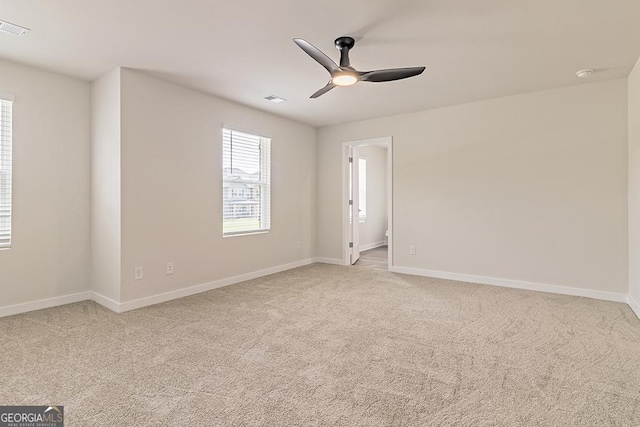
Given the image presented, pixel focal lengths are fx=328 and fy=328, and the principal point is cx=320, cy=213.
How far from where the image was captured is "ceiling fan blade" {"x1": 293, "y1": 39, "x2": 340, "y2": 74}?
7.57ft

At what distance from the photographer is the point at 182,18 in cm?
247

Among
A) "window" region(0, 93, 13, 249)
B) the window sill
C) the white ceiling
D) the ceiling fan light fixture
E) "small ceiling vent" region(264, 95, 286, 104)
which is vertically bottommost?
the window sill

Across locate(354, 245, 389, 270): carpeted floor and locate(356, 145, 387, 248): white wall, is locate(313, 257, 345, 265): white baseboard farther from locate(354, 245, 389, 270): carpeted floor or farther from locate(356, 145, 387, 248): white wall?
locate(356, 145, 387, 248): white wall

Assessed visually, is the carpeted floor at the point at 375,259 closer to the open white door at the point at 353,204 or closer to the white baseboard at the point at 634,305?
the open white door at the point at 353,204

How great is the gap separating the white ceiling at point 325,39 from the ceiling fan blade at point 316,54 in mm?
277

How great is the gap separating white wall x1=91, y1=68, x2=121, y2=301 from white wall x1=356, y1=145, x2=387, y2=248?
5.15 meters

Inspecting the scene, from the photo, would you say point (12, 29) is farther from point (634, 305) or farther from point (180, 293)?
point (634, 305)

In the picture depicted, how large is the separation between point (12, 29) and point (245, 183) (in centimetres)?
278

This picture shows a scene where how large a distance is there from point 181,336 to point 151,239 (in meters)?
1.36

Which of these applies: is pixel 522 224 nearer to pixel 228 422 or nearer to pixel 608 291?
pixel 608 291

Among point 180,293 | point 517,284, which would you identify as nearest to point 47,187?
point 180,293

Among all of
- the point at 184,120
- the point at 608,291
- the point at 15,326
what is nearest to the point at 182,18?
the point at 184,120

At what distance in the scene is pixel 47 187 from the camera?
346 cm

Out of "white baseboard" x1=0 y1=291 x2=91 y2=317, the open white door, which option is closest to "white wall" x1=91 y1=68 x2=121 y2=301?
"white baseboard" x1=0 y1=291 x2=91 y2=317
